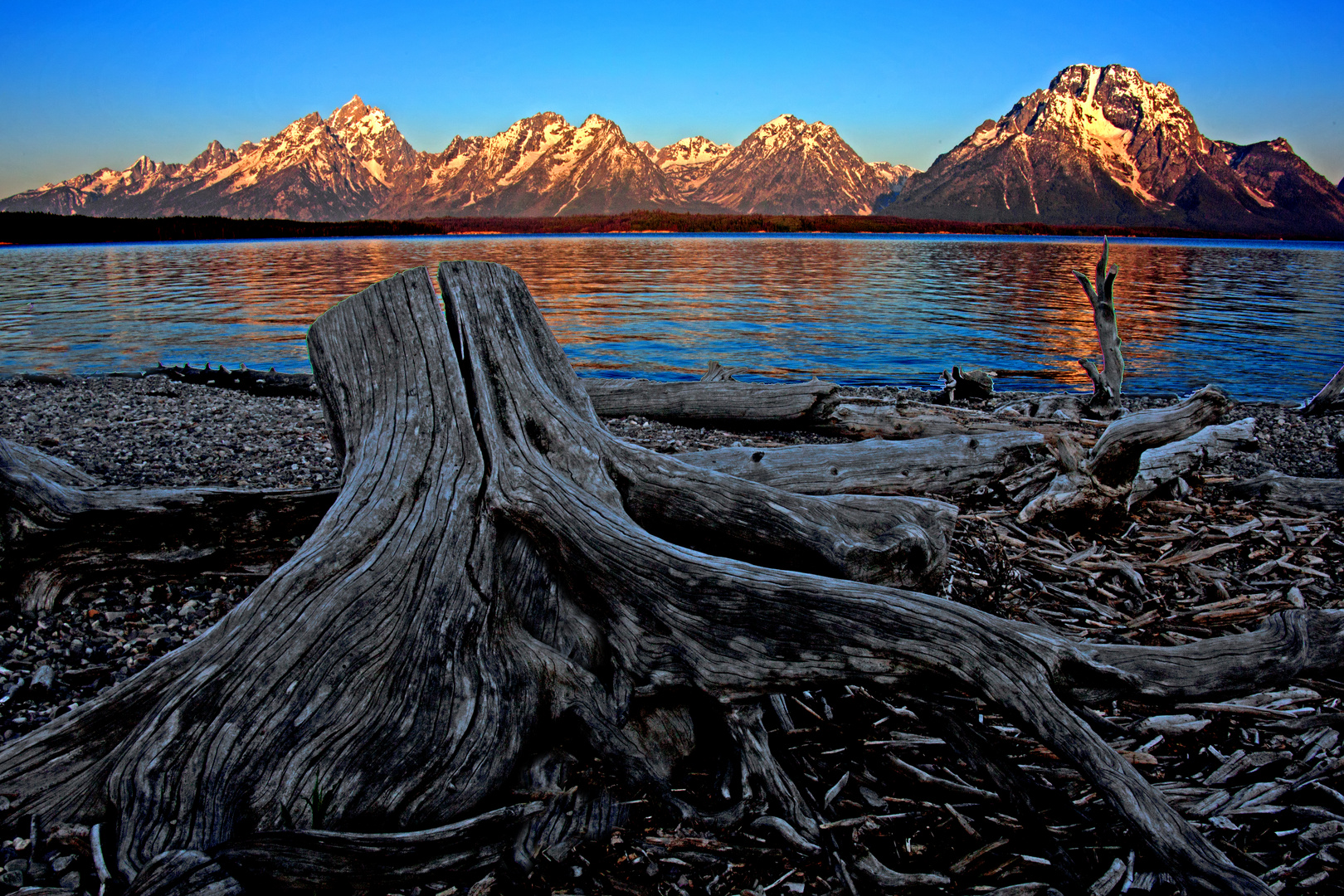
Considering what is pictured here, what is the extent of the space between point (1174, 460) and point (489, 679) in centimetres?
642

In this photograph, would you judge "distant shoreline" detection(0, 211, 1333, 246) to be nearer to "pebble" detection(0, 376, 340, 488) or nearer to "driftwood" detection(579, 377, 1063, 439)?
"pebble" detection(0, 376, 340, 488)

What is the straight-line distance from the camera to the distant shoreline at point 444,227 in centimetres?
11138

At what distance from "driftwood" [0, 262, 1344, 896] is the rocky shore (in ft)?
0.52

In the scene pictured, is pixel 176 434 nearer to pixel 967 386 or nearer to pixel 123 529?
pixel 123 529

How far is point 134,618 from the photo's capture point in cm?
384

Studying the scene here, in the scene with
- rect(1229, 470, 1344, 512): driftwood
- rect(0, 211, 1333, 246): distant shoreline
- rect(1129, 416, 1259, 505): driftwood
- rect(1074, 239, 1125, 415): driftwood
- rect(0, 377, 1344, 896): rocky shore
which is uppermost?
rect(0, 211, 1333, 246): distant shoreline

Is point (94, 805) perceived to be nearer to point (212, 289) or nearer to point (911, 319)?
point (911, 319)

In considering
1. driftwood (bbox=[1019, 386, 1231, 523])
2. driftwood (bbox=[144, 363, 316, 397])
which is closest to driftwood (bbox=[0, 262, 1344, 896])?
driftwood (bbox=[1019, 386, 1231, 523])

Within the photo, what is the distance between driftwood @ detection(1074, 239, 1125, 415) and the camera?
9219mm

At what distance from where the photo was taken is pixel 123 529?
13.3ft

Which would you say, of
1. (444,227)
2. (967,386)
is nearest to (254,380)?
(967,386)

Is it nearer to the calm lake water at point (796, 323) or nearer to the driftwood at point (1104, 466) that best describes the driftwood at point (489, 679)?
the driftwood at point (1104, 466)

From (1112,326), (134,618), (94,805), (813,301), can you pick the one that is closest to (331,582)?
(94,805)

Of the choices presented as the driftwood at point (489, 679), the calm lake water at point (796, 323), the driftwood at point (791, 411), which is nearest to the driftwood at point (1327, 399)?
the calm lake water at point (796, 323)
